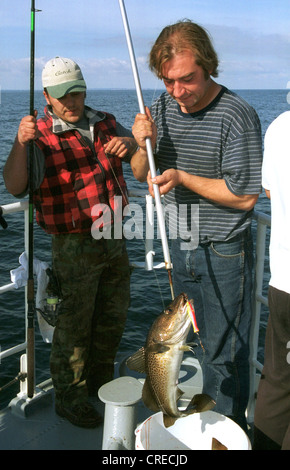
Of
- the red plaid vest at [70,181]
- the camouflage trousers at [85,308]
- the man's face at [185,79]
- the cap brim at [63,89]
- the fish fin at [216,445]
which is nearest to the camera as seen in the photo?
the fish fin at [216,445]

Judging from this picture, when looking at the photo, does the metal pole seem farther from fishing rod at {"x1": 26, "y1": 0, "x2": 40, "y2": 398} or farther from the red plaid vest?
the red plaid vest

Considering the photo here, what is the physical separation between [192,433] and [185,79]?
2107 millimetres

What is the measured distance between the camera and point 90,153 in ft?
11.8

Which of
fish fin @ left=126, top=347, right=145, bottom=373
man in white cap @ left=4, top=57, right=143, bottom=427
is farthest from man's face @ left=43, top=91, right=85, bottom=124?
fish fin @ left=126, top=347, right=145, bottom=373

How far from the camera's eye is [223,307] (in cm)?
330

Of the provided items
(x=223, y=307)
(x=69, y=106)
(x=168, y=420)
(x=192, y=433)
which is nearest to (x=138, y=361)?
(x=168, y=420)

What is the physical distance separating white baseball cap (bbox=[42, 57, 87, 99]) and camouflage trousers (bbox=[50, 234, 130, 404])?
0.99 meters

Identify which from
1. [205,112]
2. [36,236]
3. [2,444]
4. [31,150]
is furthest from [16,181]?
[36,236]

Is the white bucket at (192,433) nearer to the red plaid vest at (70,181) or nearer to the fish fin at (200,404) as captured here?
the fish fin at (200,404)

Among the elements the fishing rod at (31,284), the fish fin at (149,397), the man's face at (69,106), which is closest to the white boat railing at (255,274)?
the fishing rod at (31,284)

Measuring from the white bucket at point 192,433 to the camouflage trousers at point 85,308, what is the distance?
101 cm

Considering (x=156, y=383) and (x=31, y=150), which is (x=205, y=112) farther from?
(x=156, y=383)

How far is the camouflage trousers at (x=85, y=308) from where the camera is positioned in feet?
12.0
